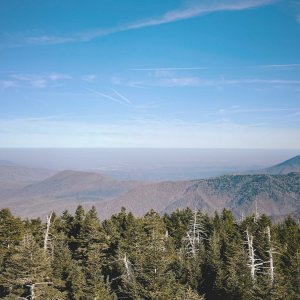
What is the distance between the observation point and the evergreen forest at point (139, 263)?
29.1 m

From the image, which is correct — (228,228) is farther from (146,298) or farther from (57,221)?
(146,298)

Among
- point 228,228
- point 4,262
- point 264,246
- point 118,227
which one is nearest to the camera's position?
point 4,262

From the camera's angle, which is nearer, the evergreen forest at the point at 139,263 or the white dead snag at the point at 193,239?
the evergreen forest at the point at 139,263

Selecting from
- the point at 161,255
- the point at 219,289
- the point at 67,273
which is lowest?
the point at 219,289

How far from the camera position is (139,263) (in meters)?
37.0

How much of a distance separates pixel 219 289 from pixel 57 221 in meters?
29.1

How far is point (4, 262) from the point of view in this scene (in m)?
43.8

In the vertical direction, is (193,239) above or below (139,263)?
below

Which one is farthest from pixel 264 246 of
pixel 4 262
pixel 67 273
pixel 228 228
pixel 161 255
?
pixel 4 262

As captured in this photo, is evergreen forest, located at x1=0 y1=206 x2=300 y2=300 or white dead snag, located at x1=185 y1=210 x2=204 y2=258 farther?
white dead snag, located at x1=185 y1=210 x2=204 y2=258

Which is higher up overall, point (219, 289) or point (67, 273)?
point (67, 273)

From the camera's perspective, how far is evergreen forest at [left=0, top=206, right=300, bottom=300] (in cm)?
2911

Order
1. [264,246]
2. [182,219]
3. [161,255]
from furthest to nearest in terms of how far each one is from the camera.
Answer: [182,219] → [264,246] → [161,255]

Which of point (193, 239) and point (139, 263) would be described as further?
point (193, 239)
